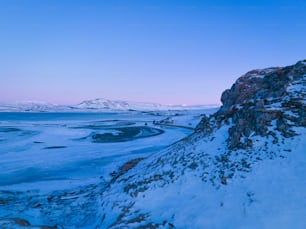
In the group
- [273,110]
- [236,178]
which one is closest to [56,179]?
[236,178]

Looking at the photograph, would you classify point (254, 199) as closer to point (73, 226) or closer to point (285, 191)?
point (285, 191)

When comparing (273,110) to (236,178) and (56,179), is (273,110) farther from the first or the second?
(56,179)

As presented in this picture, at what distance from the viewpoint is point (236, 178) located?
8.80 metres

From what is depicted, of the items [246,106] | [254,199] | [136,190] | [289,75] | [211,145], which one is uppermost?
[289,75]

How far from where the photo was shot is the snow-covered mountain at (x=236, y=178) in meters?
7.18

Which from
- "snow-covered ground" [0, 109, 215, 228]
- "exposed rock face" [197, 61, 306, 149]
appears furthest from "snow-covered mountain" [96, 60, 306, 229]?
"snow-covered ground" [0, 109, 215, 228]

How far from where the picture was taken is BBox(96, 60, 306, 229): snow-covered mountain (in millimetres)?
7176

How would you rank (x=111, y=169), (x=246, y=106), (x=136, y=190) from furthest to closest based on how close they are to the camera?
(x=111, y=169), (x=246, y=106), (x=136, y=190)

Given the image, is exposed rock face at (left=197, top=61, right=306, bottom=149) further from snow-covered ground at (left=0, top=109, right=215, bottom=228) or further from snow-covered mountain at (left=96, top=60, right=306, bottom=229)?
snow-covered ground at (left=0, top=109, right=215, bottom=228)

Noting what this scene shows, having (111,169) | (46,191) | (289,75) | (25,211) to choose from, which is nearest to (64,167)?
(111,169)

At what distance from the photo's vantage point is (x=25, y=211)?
11.0 m

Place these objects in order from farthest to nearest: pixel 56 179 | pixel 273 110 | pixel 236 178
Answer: pixel 56 179, pixel 273 110, pixel 236 178

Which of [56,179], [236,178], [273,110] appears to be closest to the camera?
[236,178]

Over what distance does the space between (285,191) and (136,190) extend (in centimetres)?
605
